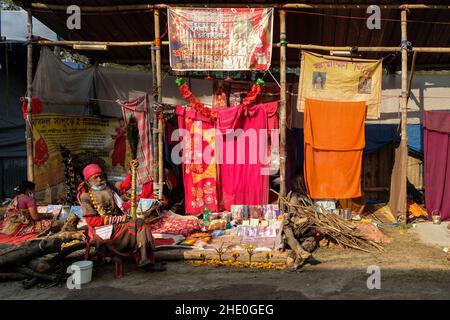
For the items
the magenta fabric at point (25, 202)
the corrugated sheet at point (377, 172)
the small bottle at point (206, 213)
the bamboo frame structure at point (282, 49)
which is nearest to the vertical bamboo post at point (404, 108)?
the bamboo frame structure at point (282, 49)

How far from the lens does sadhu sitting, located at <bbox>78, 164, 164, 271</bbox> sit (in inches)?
212

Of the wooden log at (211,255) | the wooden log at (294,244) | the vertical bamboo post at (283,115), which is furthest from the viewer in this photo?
the vertical bamboo post at (283,115)

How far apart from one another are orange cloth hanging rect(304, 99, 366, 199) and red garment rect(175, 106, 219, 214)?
1897mm

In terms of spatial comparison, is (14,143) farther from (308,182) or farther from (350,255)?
(350,255)

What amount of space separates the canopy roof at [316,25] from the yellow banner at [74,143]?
82.0 inches

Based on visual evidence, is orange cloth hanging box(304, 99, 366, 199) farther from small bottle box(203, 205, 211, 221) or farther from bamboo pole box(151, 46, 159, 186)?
bamboo pole box(151, 46, 159, 186)

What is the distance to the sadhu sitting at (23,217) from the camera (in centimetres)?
683

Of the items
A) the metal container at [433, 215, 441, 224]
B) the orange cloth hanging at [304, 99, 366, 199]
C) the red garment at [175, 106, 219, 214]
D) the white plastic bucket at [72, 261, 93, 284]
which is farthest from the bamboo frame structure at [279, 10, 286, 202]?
the white plastic bucket at [72, 261, 93, 284]

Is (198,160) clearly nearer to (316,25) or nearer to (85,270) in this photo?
(85,270)

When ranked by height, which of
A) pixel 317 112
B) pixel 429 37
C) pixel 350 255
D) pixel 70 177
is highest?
pixel 429 37

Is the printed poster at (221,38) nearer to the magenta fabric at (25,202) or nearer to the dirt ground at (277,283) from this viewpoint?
the magenta fabric at (25,202)

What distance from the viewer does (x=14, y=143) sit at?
11.2 m
